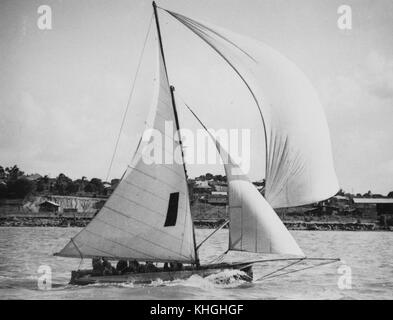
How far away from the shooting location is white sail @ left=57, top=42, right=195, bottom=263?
16125 millimetres

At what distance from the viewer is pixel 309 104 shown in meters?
16.2

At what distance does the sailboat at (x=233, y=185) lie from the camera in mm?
15688

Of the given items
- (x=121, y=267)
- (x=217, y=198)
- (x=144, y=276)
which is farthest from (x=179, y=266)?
(x=217, y=198)

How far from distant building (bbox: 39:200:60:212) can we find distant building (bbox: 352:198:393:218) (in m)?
35.9

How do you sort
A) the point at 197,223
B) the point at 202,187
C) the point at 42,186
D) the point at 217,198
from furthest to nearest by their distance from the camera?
1. the point at 202,187
2. the point at 217,198
3. the point at 42,186
4. the point at 197,223

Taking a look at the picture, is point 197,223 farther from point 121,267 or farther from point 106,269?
point 106,269

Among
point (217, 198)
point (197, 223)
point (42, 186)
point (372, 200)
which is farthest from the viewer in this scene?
point (217, 198)

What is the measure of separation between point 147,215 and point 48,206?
164ft

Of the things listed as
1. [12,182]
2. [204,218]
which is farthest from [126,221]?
[204,218]

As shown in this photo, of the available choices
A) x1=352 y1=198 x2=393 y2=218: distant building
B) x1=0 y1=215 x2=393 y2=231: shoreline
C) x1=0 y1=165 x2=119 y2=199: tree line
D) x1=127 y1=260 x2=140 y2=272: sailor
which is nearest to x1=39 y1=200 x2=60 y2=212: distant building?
Result: x1=0 y1=165 x2=119 y2=199: tree line

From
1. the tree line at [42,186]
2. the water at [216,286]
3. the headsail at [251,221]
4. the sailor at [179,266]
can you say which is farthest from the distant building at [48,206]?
the headsail at [251,221]

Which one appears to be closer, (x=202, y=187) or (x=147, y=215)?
(x=147, y=215)

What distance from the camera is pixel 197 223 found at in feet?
199
